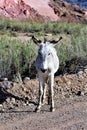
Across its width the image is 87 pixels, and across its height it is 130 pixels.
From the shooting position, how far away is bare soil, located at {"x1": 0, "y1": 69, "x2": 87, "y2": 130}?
1078 cm

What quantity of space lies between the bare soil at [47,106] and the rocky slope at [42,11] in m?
46.2

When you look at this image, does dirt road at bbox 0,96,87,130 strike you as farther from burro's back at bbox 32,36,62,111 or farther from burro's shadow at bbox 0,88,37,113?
burro's shadow at bbox 0,88,37,113

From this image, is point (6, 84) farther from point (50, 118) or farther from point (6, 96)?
point (50, 118)

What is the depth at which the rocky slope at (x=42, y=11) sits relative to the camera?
205 feet

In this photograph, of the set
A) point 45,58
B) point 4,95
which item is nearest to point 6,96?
point 4,95

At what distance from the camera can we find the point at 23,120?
11156mm

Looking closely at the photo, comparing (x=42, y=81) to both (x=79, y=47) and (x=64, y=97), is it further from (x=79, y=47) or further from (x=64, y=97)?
(x=79, y=47)

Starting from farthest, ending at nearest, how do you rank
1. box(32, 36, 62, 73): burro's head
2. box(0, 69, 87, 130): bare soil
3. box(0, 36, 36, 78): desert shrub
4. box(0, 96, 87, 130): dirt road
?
box(0, 36, 36, 78): desert shrub, box(32, 36, 62, 73): burro's head, box(0, 69, 87, 130): bare soil, box(0, 96, 87, 130): dirt road

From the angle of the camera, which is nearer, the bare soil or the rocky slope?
the bare soil

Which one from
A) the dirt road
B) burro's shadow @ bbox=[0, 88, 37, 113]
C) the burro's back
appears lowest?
burro's shadow @ bbox=[0, 88, 37, 113]

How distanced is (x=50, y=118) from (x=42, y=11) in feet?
186

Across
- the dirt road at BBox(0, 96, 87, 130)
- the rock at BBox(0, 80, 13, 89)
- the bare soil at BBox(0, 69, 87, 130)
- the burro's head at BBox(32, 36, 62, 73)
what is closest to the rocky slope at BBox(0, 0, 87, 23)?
the bare soil at BBox(0, 69, 87, 130)

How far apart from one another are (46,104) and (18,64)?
2948 mm

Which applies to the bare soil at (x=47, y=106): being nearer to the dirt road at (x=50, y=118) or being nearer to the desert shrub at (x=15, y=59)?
the dirt road at (x=50, y=118)
